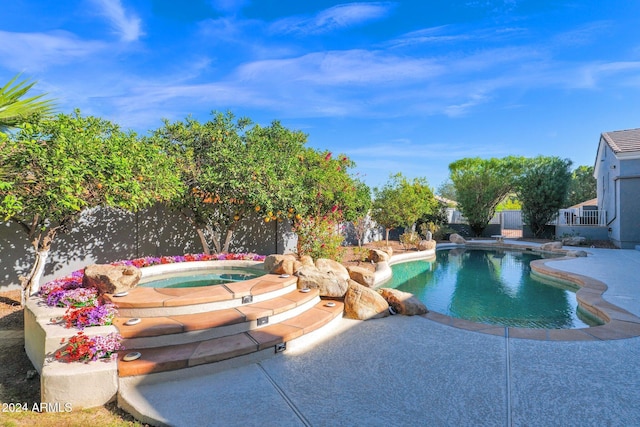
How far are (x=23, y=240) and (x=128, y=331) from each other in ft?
18.7

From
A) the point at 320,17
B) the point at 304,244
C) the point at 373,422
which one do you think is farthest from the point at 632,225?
the point at 373,422

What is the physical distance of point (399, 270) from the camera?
478 inches

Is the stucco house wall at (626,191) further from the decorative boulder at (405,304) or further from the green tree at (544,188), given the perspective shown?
the decorative boulder at (405,304)

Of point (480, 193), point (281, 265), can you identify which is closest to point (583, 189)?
point (480, 193)

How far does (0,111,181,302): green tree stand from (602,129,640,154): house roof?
20.5 meters

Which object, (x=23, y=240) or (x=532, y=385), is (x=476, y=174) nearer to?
(x=532, y=385)

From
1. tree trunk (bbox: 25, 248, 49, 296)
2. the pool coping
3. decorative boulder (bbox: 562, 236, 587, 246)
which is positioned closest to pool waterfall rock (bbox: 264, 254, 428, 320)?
the pool coping

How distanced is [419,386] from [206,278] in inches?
211

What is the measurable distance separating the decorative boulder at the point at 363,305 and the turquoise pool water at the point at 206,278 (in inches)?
106

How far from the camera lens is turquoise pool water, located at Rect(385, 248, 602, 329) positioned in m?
6.42

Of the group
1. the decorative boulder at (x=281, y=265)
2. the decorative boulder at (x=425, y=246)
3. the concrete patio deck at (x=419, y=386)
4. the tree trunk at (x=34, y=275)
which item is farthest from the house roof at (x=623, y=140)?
the tree trunk at (x=34, y=275)

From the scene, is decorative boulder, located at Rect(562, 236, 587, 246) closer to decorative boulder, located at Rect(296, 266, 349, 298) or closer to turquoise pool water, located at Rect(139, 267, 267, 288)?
decorative boulder, located at Rect(296, 266, 349, 298)

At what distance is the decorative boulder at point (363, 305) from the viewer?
5.73 metres

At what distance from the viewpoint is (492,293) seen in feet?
27.9
